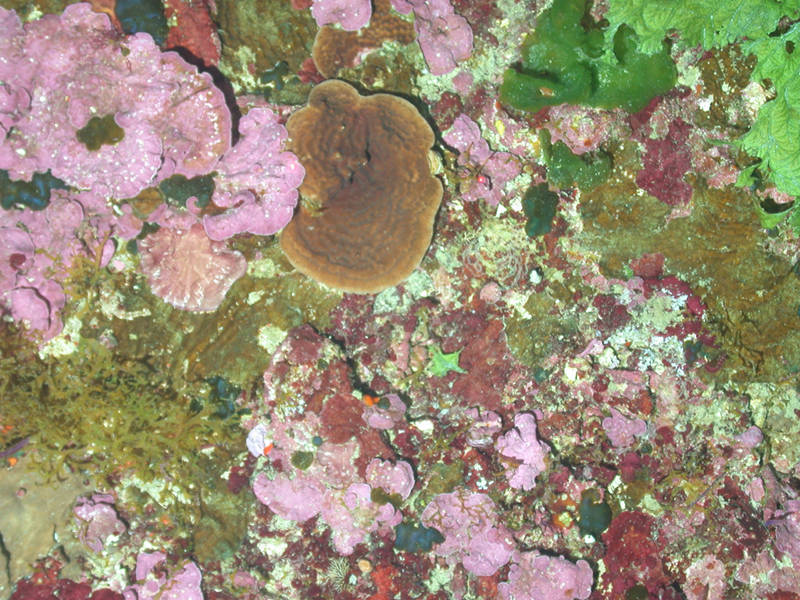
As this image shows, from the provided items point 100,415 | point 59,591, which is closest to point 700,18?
point 100,415

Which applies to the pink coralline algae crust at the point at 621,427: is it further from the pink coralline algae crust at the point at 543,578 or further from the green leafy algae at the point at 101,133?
the green leafy algae at the point at 101,133

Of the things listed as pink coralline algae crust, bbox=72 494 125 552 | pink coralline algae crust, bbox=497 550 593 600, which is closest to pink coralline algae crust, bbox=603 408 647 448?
pink coralline algae crust, bbox=497 550 593 600

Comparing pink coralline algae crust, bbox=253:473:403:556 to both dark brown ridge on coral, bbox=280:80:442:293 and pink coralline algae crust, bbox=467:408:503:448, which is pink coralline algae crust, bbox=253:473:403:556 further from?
dark brown ridge on coral, bbox=280:80:442:293

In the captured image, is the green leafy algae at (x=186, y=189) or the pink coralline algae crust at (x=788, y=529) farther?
the pink coralline algae crust at (x=788, y=529)

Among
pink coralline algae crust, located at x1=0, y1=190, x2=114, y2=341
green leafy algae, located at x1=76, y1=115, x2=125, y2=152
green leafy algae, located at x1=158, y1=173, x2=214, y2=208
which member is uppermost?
green leafy algae, located at x1=76, y1=115, x2=125, y2=152

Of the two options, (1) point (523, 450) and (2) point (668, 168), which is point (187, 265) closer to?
(1) point (523, 450)

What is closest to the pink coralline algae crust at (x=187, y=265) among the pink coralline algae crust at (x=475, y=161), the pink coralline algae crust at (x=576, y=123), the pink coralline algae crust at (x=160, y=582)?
the pink coralline algae crust at (x=475, y=161)
